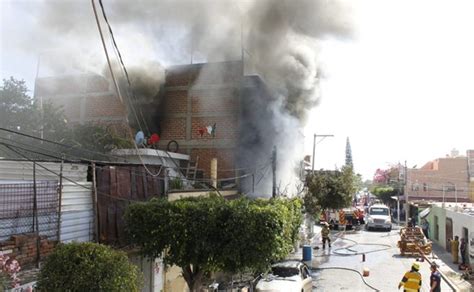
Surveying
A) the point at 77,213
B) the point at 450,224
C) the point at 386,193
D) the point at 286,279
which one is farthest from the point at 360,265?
the point at 386,193

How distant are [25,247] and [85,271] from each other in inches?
49.2

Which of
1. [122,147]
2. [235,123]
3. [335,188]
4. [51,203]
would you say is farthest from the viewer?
[335,188]

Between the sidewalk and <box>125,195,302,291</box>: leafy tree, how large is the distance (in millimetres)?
8087

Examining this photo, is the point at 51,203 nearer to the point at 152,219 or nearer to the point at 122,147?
the point at 152,219

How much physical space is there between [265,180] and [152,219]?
852cm

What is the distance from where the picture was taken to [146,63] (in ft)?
49.2

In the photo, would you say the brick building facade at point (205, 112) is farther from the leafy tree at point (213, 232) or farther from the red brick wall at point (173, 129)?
the leafy tree at point (213, 232)

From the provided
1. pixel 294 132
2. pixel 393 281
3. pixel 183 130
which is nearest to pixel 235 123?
pixel 183 130

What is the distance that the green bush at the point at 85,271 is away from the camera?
16.5ft

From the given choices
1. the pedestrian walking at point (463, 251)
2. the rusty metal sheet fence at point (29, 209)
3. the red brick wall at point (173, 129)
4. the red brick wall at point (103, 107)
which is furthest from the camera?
the red brick wall at point (103, 107)

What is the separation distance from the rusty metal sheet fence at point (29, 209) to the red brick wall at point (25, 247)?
0.35 ft

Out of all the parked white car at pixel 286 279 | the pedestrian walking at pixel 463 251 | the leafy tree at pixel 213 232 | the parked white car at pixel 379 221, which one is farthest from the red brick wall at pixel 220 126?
the parked white car at pixel 379 221

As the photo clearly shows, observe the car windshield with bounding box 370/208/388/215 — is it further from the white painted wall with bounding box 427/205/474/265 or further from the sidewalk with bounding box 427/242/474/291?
the sidewalk with bounding box 427/242/474/291

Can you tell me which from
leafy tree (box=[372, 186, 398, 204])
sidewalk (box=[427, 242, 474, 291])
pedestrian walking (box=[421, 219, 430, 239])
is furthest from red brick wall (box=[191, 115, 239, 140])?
leafy tree (box=[372, 186, 398, 204])
